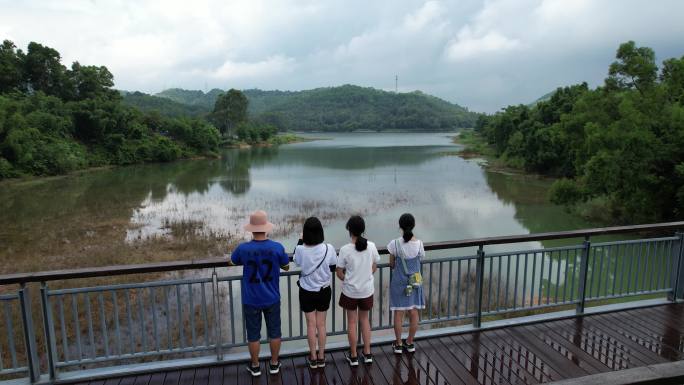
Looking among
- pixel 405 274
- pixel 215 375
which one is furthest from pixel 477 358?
pixel 215 375

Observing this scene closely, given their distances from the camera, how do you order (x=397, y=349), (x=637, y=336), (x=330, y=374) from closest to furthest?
(x=330, y=374), (x=397, y=349), (x=637, y=336)

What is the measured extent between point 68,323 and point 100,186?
89.7ft

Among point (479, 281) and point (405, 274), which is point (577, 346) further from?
point (405, 274)

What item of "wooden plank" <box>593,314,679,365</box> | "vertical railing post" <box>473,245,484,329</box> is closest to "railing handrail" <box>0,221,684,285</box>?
"vertical railing post" <box>473,245,484,329</box>

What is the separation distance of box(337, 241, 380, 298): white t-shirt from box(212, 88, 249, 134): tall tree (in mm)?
92554

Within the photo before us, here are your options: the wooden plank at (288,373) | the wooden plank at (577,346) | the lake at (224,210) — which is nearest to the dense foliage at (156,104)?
the lake at (224,210)

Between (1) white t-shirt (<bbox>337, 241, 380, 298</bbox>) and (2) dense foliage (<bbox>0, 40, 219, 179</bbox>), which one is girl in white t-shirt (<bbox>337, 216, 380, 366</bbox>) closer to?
(1) white t-shirt (<bbox>337, 241, 380, 298</bbox>)

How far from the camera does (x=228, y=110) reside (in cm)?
9200

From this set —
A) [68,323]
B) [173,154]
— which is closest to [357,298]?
[68,323]

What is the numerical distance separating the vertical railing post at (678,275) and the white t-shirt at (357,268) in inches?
157

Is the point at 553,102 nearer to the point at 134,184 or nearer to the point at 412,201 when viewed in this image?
the point at 412,201

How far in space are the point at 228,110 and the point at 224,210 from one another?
242 ft

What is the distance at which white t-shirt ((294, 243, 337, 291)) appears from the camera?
365 cm

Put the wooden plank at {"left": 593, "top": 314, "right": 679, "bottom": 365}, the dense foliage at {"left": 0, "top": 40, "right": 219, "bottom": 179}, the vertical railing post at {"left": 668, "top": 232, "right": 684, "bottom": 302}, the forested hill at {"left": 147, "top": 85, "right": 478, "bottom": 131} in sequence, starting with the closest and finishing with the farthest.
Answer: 1. the wooden plank at {"left": 593, "top": 314, "right": 679, "bottom": 365}
2. the vertical railing post at {"left": 668, "top": 232, "right": 684, "bottom": 302}
3. the dense foliage at {"left": 0, "top": 40, "right": 219, "bottom": 179}
4. the forested hill at {"left": 147, "top": 85, "right": 478, "bottom": 131}
